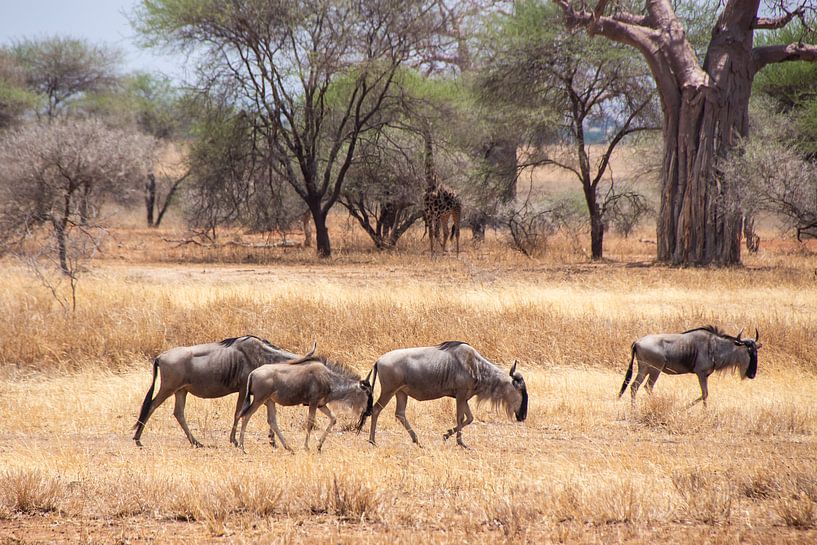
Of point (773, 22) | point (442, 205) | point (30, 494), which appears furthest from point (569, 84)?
point (30, 494)

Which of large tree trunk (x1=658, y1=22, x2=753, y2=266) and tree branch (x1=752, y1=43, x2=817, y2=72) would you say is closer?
tree branch (x1=752, y1=43, x2=817, y2=72)

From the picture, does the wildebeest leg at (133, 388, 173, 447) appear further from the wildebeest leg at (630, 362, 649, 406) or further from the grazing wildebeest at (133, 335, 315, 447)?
the wildebeest leg at (630, 362, 649, 406)

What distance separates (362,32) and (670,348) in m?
17.1

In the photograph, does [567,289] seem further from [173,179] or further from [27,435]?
[173,179]

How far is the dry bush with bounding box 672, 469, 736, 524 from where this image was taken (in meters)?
5.70

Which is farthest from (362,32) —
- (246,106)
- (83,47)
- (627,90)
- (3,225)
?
(83,47)

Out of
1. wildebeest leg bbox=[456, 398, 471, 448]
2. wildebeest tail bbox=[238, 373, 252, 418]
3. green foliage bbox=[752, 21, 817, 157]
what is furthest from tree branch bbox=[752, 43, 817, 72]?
wildebeest tail bbox=[238, 373, 252, 418]

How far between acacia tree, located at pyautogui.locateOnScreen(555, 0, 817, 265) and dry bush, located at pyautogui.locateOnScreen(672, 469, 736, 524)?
48.9 ft

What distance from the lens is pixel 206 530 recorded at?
545cm

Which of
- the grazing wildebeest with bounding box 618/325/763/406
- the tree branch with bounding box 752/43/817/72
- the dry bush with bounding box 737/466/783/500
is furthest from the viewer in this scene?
the tree branch with bounding box 752/43/817/72

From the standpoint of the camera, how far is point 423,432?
27.5 feet

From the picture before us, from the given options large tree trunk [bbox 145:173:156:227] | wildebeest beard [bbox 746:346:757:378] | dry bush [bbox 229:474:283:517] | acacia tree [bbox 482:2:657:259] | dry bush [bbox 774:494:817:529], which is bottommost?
dry bush [bbox 774:494:817:529]

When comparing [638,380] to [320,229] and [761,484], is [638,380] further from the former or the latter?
[320,229]

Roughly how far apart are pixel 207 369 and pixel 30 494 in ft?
6.79
